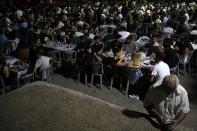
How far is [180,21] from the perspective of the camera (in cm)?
1850

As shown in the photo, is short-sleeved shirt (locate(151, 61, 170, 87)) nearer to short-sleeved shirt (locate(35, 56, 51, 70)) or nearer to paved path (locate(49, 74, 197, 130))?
paved path (locate(49, 74, 197, 130))

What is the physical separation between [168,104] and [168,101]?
0.06m

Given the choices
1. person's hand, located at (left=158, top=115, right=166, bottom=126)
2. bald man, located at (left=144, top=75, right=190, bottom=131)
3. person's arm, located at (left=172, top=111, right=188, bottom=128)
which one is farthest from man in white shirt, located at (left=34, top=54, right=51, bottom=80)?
person's arm, located at (left=172, top=111, right=188, bottom=128)

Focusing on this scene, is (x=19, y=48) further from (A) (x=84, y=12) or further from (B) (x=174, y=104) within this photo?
(A) (x=84, y=12)

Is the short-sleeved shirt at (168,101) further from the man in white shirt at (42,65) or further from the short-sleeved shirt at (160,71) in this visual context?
the man in white shirt at (42,65)

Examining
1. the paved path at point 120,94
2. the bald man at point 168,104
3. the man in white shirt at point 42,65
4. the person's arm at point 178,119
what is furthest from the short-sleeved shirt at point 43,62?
the person's arm at point 178,119

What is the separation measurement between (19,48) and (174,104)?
700 centimetres

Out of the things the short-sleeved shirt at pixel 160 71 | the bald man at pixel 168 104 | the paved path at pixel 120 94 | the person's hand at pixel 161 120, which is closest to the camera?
the bald man at pixel 168 104

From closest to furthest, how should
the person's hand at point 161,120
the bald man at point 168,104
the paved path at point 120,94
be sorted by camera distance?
1. the bald man at point 168,104
2. the person's hand at point 161,120
3. the paved path at point 120,94

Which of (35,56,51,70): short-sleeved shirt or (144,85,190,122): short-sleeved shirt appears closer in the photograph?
(144,85,190,122): short-sleeved shirt

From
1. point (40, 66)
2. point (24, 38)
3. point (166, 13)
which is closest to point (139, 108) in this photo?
point (40, 66)

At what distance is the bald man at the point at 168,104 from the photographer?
6.45 m

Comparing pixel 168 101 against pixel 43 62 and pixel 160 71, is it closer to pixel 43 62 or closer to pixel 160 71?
pixel 160 71

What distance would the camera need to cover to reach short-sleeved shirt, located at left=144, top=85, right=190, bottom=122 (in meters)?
6.47
